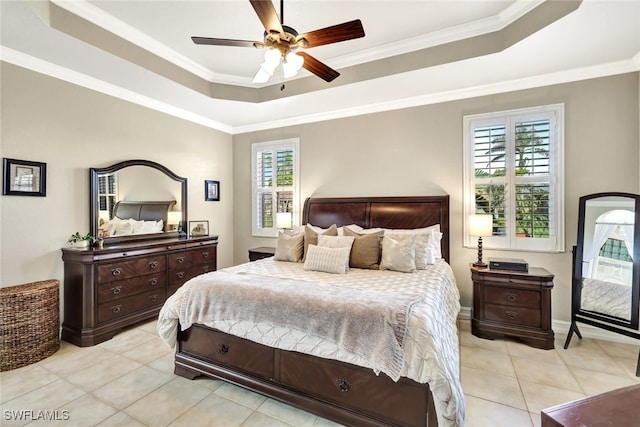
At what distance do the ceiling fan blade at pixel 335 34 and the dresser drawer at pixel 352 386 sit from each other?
87.7 inches

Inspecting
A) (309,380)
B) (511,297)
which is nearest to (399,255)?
(511,297)

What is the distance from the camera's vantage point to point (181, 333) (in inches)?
93.2

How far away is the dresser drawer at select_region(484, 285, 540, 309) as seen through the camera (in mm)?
2852

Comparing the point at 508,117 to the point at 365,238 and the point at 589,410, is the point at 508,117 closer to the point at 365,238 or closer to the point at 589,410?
the point at 365,238

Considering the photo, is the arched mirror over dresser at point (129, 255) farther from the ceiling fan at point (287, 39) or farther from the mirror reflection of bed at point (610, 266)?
the mirror reflection of bed at point (610, 266)

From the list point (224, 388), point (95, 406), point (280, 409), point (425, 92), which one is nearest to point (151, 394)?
point (95, 406)

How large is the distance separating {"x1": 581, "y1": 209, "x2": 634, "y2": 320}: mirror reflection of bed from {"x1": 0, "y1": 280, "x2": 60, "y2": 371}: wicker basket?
523cm

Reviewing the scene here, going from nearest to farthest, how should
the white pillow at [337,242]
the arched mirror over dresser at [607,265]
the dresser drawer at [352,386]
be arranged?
the dresser drawer at [352,386] → the arched mirror over dresser at [607,265] → the white pillow at [337,242]

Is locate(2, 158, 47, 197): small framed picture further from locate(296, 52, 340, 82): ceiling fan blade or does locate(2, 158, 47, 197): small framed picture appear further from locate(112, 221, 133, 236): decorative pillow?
locate(296, 52, 340, 82): ceiling fan blade

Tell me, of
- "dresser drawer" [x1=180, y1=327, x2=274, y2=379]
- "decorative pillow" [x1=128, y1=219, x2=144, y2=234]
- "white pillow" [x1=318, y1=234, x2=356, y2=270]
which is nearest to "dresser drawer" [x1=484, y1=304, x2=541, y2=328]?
"white pillow" [x1=318, y1=234, x2=356, y2=270]

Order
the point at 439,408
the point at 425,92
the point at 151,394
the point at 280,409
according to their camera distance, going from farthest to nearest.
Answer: the point at 425,92
the point at 151,394
the point at 280,409
the point at 439,408

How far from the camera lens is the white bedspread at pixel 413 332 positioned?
1.47m

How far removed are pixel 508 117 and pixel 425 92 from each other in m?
1.01

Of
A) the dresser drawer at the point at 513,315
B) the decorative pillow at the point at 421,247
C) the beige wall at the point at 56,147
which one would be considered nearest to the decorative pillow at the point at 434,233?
the decorative pillow at the point at 421,247
